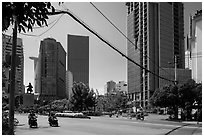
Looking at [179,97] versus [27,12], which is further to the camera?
[179,97]

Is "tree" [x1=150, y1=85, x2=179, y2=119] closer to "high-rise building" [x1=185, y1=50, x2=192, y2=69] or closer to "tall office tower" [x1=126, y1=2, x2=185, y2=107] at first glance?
"high-rise building" [x1=185, y1=50, x2=192, y2=69]

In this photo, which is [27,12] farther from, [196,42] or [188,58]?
[188,58]

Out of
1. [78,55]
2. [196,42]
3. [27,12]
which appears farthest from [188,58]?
[27,12]

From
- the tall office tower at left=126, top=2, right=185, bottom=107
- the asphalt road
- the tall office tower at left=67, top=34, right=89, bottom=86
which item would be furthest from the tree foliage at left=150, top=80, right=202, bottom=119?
the tall office tower at left=67, top=34, right=89, bottom=86

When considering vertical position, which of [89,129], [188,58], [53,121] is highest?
[188,58]

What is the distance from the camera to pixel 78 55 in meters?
6.38

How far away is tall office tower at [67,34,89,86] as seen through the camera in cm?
627

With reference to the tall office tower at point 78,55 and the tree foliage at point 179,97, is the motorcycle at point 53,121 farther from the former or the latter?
the tree foliage at point 179,97

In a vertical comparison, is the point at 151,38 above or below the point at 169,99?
above

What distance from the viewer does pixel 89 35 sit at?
20.7ft

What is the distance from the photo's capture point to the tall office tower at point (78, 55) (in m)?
6.27

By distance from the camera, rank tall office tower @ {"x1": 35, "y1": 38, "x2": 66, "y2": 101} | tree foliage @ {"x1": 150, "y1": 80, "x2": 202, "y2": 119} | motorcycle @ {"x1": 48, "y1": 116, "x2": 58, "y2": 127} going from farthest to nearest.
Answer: tree foliage @ {"x1": 150, "y1": 80, "x2": 202, "y2": 119}, motorcycle @ {"x1": 48, "y1": 116, "x2": 58, "y2": 127}, tall office tower @ {"x1": 35, "y1": 38, "x2": 66, "y2": 101}

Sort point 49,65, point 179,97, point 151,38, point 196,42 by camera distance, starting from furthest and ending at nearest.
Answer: point 179,97
point 196,42
point 151,38
point 49,65

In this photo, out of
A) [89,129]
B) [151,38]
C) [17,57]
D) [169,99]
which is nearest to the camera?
[17,57]
